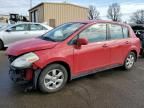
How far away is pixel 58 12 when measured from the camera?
24.4 metres

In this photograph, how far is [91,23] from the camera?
18.8 ft

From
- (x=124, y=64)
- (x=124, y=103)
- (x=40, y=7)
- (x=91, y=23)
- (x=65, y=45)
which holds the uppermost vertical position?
(x=40, y=7)

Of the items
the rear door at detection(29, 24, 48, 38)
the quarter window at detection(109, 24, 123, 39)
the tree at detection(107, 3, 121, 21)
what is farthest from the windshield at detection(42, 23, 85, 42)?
the tree at detection(107, 3, 121, 21)

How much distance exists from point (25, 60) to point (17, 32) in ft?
23.4

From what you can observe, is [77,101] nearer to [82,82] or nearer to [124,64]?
[82,82]

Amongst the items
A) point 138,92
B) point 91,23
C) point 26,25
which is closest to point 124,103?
point 138,92

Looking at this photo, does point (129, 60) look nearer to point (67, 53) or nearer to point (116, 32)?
point (116, 32)

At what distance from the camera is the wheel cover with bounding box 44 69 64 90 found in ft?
15.8

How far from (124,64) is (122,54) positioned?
442 mm

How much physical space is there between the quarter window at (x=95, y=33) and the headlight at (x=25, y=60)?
4.46 feet

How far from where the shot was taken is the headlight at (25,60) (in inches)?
178

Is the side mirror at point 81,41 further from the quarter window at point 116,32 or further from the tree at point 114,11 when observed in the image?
the tree at point 114,11

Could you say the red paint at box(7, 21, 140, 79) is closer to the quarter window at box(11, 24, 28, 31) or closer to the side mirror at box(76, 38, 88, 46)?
the side mirror at box(76, 38, 88, 46)

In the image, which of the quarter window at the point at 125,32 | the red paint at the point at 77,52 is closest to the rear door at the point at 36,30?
the quarter window at the point at 125,32
